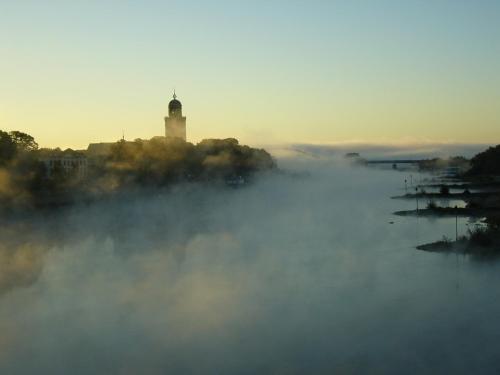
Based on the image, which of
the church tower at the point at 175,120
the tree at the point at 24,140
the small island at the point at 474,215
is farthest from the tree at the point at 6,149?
the church tower at the point at 175,120

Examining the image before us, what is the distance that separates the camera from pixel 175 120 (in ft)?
414

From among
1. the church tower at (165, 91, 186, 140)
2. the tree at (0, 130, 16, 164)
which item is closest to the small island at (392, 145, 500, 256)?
the tree at (0, 130, 16, 164)

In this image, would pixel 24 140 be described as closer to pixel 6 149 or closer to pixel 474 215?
pixel 6 149

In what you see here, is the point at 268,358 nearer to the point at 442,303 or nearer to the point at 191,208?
the point at 442,303

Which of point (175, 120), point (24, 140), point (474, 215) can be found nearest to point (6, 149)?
point (24, 140)

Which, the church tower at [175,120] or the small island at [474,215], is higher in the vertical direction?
the church tower at [175,120]

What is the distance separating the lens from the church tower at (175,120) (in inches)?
4877

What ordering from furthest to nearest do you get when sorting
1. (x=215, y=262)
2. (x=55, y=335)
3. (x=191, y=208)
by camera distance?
(x=191, y=208)
(x=215, y=262)
(x=55, y=335)

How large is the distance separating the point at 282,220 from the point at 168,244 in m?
17.8

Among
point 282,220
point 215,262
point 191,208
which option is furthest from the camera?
point 191,208

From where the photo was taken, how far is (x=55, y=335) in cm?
2178

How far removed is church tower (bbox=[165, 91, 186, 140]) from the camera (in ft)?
406

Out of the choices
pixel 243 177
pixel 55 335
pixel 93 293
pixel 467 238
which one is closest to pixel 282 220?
pixel 467 238

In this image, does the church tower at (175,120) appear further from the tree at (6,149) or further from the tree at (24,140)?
the tree at (6,149)
